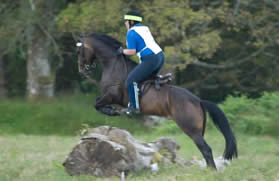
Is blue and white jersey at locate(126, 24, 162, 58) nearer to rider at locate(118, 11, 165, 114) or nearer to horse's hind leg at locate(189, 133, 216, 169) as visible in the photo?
rider at locate(118, 11, 165, 114)

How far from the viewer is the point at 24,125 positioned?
16.8 metres

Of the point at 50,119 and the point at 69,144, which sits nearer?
the point at 69,144

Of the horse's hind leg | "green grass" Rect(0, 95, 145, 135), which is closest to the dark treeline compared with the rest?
"green grass" Rect(0, 95, 145, 135)

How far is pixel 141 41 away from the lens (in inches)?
318

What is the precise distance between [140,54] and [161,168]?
7.03 feet

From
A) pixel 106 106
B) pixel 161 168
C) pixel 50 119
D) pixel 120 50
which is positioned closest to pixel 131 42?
pixel 120 50

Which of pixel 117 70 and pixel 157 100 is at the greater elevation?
pixel 117 70

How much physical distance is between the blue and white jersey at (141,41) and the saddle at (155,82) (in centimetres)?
45

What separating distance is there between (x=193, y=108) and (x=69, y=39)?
1497cm

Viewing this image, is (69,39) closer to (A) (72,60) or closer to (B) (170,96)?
(A) (72,60)

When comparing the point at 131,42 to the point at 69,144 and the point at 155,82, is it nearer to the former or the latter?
the point at 155,82

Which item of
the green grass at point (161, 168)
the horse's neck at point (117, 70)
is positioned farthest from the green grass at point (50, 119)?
the horse's neck at point (117, 70)

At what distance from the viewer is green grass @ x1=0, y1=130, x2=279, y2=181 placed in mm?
7359

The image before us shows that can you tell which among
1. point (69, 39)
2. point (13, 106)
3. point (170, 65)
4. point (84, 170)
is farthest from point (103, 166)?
point (69, 39)
